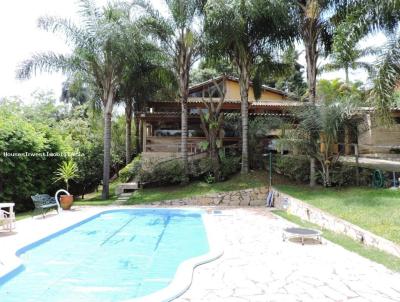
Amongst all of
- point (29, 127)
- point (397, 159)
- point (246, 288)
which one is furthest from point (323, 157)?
point (29, 127)

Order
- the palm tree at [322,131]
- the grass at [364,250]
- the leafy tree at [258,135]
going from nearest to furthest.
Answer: the grass at [364,250] → the palm tree at [322,131] → the leafy tree at [258,135]

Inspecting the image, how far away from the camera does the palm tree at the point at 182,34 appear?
61.0ft

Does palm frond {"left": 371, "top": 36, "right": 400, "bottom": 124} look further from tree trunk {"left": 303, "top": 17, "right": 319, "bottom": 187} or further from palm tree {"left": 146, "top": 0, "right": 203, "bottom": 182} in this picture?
palm tree {"left": 146, "top": 0, "right": 203, "bottom": 182}

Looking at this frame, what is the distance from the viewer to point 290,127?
17.9 metres

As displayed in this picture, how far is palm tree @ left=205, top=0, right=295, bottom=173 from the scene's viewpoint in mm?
17094

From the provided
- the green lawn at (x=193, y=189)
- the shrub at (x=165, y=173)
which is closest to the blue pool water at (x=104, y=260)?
the green lawn at (x=193, y=189)

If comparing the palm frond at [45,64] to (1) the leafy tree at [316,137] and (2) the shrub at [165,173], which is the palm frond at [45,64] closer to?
(2) the shrub at [165,173]

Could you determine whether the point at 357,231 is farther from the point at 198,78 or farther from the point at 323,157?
the point at 198,78

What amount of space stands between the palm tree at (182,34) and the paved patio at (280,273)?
11.1 meters

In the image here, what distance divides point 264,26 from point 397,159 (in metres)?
10.2

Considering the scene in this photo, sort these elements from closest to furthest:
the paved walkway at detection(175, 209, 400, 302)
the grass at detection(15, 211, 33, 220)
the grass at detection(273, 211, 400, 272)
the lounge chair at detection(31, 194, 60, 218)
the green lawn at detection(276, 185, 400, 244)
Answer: the paved walkway at detection(175, 209, 400, 302) < the grass at detection(273, 211, 400, 272) < the green lawn at detection(276, 185, 400, 244) < the lounge chair at detection(31, 194, 60, 218) < the grass at detection(15, 211, 33, 220)

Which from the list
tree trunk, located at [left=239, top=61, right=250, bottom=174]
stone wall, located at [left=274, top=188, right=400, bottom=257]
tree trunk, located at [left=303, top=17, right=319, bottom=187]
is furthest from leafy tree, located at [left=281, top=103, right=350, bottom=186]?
tree trunk, located at [left=239, top=61, right=250, bottom=174]

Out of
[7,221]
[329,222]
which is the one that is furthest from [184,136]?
[7,221]

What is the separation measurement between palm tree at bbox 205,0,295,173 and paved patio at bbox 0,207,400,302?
10.9 meters
